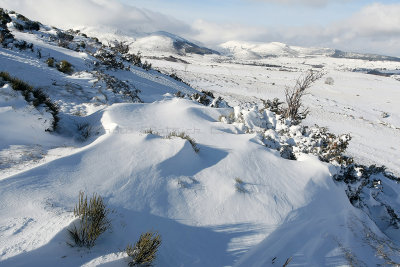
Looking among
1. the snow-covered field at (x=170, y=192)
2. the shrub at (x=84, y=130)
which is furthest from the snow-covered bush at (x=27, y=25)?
the shrub at (x=84, y=130)

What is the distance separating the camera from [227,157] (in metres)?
4.42

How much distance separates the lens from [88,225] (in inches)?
91.0

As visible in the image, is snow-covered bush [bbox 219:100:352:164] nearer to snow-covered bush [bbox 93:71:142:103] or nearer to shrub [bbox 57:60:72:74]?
snow-covered bush [bbox 93:71:142:103]

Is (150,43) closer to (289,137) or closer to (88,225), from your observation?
(289,137)

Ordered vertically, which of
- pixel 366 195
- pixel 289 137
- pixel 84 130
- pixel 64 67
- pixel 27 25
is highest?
pixel 27 25

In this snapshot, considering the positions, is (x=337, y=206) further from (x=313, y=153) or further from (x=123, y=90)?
(x=123, y=90)

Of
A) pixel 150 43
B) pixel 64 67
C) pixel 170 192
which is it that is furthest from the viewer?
pixel 150 43

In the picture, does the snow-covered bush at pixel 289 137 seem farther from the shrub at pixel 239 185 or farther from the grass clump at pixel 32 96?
the grass clump at pixel 32 96

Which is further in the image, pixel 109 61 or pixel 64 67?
pixel 109 61

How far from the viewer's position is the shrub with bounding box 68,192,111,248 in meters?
2.24

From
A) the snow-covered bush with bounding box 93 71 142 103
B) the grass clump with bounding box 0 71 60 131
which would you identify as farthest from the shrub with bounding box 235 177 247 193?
the snow-covered bush with bounding box 93 71 142 103

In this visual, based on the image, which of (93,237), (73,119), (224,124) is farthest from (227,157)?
(73,119)

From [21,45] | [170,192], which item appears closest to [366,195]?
[170,192]

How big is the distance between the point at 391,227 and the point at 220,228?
4.17 meters
